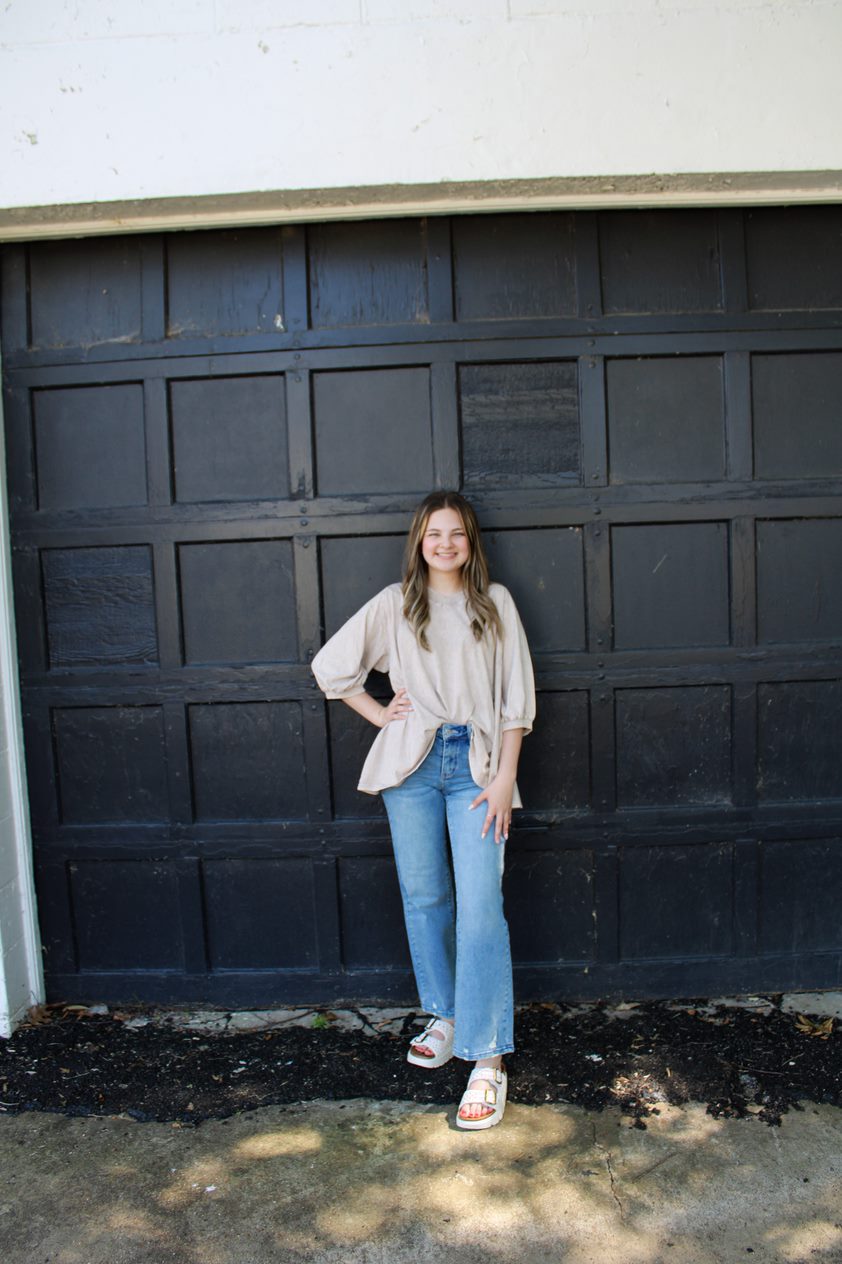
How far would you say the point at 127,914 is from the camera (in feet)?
11.3

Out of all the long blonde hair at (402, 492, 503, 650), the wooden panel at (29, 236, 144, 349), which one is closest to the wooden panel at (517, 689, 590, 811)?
the long blonde hair at (402, 492, 503, 650)

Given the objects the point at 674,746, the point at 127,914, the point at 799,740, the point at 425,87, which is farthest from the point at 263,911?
the point at 425,87

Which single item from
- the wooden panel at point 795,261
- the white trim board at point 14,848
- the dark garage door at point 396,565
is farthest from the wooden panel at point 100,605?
the wooden panel at point 795,261

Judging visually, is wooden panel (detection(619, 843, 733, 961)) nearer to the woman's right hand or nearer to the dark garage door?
the dark garage door

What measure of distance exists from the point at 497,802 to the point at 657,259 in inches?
76.5

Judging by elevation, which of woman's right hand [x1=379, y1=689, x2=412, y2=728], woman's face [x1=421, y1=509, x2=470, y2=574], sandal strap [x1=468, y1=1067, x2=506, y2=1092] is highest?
woman's face [x1=421, y1=509, x2=470, y2=574]

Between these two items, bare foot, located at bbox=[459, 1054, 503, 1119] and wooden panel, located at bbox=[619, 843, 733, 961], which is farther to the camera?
wooden panel, located at bbox=[619, 843, 733, 961]

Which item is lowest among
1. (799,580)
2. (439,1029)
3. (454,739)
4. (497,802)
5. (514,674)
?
(439,1029)

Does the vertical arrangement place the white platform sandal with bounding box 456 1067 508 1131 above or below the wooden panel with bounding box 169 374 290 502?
below

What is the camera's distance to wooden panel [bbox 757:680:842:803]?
10.9 ft

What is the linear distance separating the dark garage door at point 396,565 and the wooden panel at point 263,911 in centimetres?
1

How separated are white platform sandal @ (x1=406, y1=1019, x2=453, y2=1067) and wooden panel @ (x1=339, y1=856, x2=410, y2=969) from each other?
0.35 meters

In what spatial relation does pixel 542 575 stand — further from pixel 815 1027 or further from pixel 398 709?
pixel 815 1027

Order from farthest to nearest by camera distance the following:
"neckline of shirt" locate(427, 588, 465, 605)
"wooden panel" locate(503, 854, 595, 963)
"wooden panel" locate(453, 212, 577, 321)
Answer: "wooden panel" locate(503, 854, 595, 963) → "wooden panel" locate(453, 212, 577, 321) → "neckline of shirt" locate(427, 588, 465, 605)
